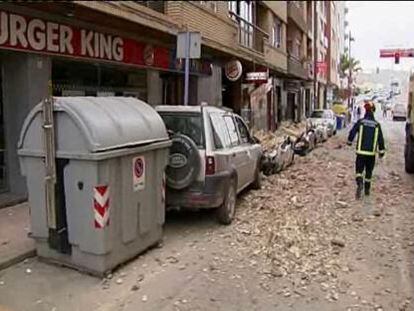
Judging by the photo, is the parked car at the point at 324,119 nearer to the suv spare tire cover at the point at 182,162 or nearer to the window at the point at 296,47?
the window at the point at 296,47

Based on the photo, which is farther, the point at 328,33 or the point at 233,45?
the point at 328,33

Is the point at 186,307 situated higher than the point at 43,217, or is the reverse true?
the point at 43,217

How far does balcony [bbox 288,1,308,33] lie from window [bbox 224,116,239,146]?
2236cm

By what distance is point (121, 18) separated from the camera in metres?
10.5

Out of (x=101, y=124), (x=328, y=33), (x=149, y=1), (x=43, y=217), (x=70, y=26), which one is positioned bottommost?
(x=43, y=217)

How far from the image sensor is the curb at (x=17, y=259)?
20.0 feet

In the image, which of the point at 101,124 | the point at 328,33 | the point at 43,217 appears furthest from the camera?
the point at 328,33

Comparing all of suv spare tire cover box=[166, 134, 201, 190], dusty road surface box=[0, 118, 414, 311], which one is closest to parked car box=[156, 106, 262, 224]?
suv spare tire cover box=[166, 134, 201, 190]

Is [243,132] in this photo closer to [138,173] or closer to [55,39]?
[55,39]

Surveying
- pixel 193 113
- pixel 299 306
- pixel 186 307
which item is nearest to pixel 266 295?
pixel 299 306

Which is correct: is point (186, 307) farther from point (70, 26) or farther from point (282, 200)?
point (70, 26)

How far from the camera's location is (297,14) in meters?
34.0

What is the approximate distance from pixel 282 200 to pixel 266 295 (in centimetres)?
481

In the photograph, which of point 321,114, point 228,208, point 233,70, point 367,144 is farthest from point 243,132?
point 321,114
